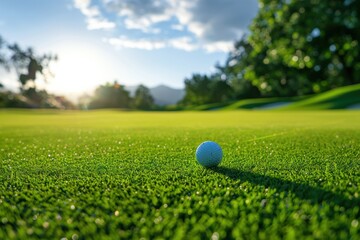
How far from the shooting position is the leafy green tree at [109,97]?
75500mm

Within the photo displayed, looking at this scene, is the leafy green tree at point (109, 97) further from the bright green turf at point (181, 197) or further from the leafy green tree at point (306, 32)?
the bright green turf at point (181, 197)

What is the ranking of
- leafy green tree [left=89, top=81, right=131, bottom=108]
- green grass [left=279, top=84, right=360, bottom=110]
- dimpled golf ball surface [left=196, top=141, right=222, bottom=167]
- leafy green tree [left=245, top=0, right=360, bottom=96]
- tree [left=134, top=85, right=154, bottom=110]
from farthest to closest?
tree [left=134, top=85, right=154, bottom=110] < leafy green tree [left=89, top=81, right=131, bottom=108] < leafy green tree [left=245, top=0, right=360, bottom=96] < green grass [left=279, top=84, right=360, bottom=110] < dimpled golf ball surface [left=196, top=141, right=222, bottom=167]

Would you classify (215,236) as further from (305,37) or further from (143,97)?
(143,97)

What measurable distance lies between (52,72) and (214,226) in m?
55.0

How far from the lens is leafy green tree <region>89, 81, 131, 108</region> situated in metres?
75.5

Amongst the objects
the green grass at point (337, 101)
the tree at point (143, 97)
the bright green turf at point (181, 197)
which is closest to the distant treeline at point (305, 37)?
the green grass at point (337, 101)

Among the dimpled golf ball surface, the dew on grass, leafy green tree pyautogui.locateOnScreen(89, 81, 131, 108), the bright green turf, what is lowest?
the dew on grass

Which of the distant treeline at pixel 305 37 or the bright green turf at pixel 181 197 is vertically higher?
the distant treeline at pixel 305 37

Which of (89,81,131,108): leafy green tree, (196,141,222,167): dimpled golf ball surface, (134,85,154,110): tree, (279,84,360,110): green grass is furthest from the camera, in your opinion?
(134,85,154,110): tree

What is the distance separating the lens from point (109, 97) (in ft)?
248

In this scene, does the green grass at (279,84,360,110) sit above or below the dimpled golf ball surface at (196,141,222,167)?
above

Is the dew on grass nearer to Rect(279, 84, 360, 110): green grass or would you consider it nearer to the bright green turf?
the bright green turf

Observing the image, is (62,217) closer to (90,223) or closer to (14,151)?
(90,223)

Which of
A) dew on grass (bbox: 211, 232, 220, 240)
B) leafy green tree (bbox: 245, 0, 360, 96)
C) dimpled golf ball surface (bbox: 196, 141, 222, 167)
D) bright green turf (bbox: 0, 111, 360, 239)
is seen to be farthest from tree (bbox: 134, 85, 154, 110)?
dew on grass (bbox: 211, 232, 220, 240)
